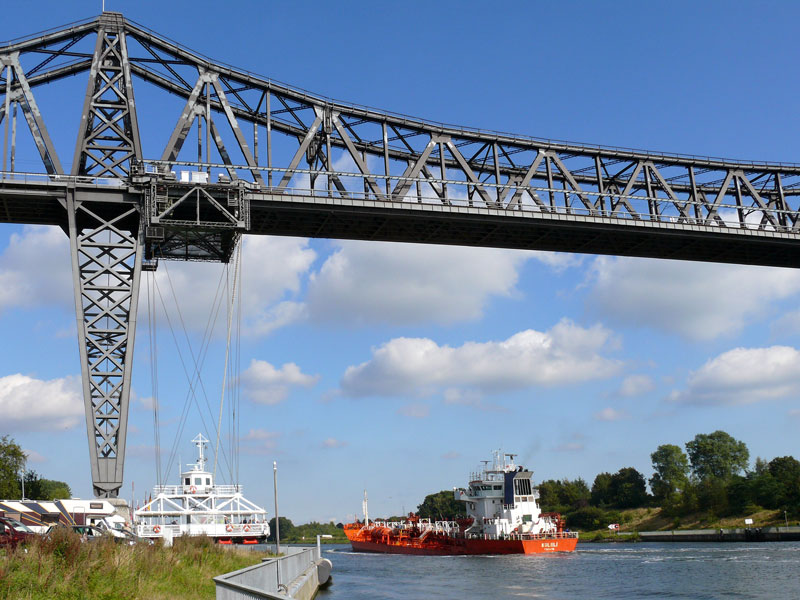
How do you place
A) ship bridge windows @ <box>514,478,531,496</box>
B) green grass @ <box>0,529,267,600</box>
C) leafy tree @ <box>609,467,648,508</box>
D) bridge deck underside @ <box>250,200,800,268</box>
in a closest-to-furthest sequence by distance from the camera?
green grass @ <box>0,529,267,600</box>
bridge deck underside @ <box>250,200,800,268</box>
ship bridge windows @ <box>514,478,531,496</box>
leafy tree @ <box>609,467,648,508</box>

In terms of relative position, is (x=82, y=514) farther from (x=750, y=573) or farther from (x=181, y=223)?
(x=750, y=573)

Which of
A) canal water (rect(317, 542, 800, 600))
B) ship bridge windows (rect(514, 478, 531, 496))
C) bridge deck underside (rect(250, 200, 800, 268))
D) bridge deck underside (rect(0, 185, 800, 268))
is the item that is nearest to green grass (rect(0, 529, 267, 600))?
canal water (rect(317, 542, 800, 600))

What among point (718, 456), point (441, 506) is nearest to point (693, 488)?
point (718, 456)

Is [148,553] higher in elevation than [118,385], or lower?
lower

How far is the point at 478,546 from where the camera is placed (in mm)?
77812

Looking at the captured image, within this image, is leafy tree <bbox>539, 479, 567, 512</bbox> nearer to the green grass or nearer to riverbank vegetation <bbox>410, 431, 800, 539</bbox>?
riverbank vegetation <bbox>410, 431, 800, 539</bbox>

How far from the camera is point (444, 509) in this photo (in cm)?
18712

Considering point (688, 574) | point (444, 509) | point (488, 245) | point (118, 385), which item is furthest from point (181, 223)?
point (444, 509)

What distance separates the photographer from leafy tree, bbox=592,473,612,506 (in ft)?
495

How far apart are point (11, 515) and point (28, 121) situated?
1904 cm

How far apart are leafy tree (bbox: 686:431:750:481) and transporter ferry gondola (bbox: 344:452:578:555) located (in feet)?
287

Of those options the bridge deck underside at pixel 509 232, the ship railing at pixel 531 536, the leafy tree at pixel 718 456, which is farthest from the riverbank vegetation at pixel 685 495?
the bridge deck underside at pixel 509 232

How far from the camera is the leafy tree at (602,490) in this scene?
495 feet

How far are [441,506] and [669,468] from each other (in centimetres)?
5317
